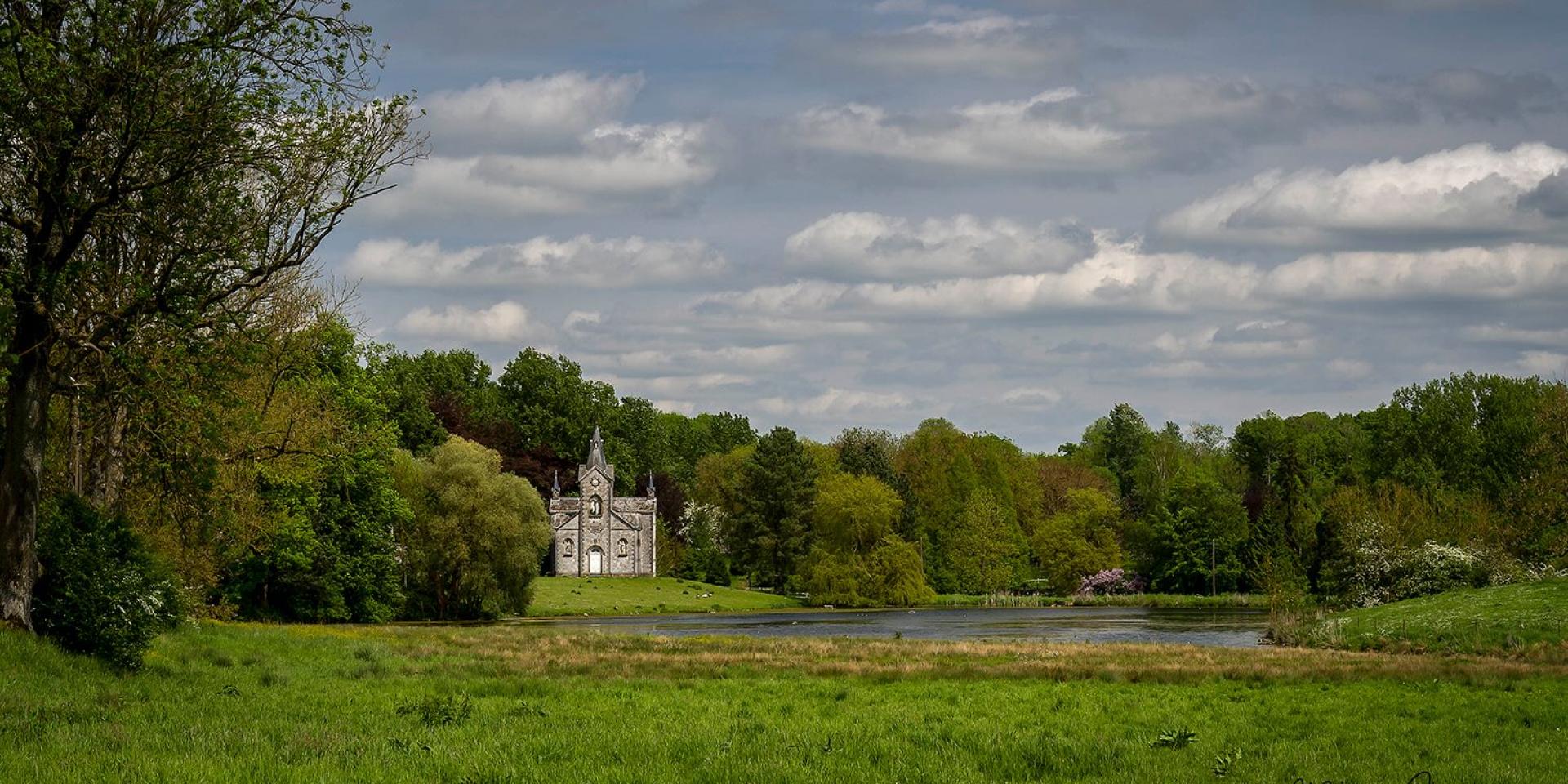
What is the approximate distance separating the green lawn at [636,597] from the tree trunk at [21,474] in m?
65.5

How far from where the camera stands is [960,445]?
444 ft

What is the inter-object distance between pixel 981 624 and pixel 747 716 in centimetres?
5603

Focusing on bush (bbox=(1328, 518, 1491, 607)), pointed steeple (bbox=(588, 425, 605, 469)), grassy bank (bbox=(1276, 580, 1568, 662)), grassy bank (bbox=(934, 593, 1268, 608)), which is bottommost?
grassy bank (bbox=(934, 593, 1268, 608))

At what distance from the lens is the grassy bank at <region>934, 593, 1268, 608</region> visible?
107 meters

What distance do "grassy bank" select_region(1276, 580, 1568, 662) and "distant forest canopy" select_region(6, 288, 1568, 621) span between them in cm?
1243

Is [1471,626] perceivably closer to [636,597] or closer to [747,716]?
[747,716]

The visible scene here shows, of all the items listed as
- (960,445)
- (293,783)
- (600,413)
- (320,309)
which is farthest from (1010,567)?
(293,783)

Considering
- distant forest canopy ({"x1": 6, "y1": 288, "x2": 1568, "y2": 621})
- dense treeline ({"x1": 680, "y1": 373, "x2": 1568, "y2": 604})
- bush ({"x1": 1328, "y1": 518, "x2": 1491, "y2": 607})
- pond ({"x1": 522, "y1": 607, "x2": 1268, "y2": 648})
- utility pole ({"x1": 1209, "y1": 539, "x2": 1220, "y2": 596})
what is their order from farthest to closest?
utility pole ({"x1": 1209, "y1": 539, "x2": 1220, "y2": 596})
dense treeline ({"x1": 680, "y1": 373, "x2": 1568, "y2": 604})
pond ({"x1": 522, "y1": 607, "x2": 1268, "y2": 648})
bush ({"x1": 1328, "y1": 518, "x2": 1491, "y2": 607})
distant forest canopy ({"x1": 6, "y1": 288, "x2": 1568, "y2": 621})

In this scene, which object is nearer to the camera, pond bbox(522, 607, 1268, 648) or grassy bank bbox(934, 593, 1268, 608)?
pond bbox(522, 607, 1268, 648)

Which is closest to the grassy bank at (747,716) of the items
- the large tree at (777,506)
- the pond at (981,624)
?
the pond at (981,624)

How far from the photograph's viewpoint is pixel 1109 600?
113000 mm

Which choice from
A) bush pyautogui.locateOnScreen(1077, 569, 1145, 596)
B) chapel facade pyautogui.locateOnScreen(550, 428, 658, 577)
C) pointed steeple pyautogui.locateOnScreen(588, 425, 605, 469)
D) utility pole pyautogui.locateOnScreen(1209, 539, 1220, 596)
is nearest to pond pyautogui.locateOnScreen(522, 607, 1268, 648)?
utility pole pyautogui.locateOnScreen(1209, 539, 1220, 596)

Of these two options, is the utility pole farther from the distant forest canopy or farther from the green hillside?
the green hillside

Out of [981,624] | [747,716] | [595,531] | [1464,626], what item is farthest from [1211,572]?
[747,716]
